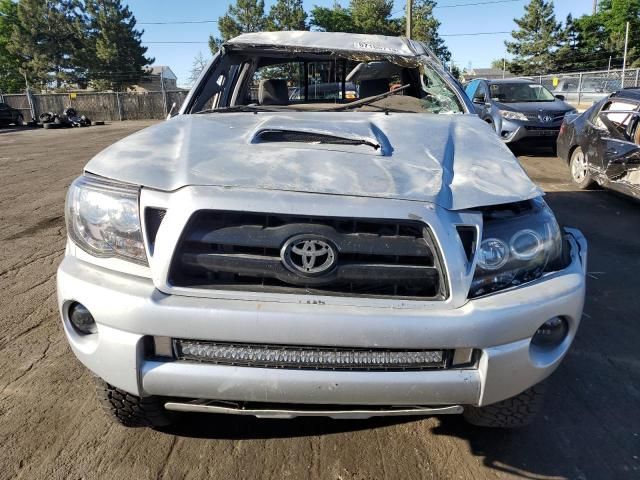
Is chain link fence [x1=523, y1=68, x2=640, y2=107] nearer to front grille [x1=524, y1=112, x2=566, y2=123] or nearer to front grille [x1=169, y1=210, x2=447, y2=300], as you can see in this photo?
front grille [x1=524, y1=112, x2=566, y2=123]

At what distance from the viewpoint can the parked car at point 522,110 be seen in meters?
10.7

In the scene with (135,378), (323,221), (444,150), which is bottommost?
(135,378)

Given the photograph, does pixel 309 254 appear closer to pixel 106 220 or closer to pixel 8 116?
pixel 106 220

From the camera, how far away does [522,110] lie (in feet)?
35.6

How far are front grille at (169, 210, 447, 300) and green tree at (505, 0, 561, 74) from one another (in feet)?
246

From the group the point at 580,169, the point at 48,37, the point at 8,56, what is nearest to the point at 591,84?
the point at 580,169

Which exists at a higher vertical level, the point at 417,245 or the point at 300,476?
the point at 417,245

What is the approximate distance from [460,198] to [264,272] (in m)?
0.81

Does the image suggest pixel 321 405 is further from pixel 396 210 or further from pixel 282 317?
pixel 396 210

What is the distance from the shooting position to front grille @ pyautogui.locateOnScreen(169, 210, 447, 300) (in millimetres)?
1775

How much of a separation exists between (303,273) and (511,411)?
1150 millimetres

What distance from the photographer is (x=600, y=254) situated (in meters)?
4.80

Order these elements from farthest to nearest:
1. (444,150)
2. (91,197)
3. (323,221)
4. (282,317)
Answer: (444,150) → (91,197) → (323,221) → (282,317)

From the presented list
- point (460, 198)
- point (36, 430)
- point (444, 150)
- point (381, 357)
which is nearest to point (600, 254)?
point (444, 150)
